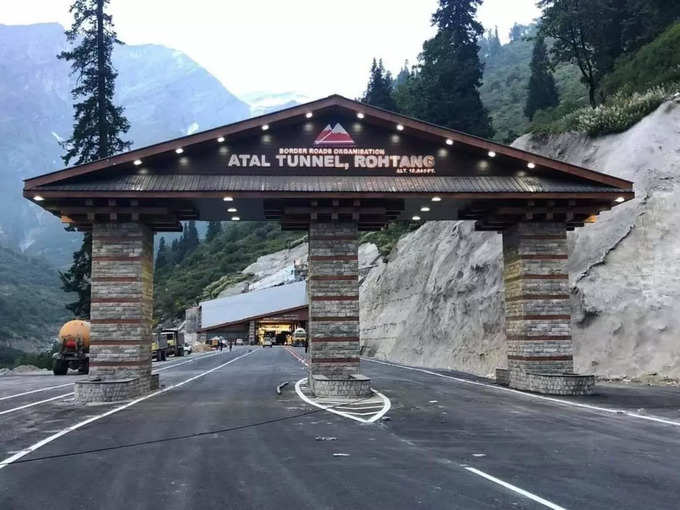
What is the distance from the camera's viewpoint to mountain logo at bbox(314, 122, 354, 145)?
21.6 m

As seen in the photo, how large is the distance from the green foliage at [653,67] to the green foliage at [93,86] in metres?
34.2

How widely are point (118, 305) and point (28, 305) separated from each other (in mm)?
142945

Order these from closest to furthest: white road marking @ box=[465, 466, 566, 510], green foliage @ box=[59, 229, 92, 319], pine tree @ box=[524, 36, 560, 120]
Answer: white road marking @ box=[465, 466, 566, 510] < green foliage @ box=[59, 229, 92, 319] < pine tree @ box=[524, 36, 560, 120]

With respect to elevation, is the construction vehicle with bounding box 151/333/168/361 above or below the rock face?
below

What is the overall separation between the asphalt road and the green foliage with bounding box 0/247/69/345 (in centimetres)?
11866

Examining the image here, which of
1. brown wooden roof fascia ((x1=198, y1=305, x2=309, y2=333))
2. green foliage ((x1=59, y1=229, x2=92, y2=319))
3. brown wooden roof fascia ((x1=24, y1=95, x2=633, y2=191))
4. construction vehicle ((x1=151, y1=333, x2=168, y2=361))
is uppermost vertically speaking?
brown wooden roof fascia ((x1=24, y1=95, x2=633, y2=191))

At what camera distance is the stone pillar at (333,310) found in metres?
20.8

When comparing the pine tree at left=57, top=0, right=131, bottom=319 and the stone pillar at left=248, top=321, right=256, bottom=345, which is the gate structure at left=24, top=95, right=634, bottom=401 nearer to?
the pine tree at left=57, top=0, right=131, bottom=319

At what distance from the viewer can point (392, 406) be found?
55.9ft

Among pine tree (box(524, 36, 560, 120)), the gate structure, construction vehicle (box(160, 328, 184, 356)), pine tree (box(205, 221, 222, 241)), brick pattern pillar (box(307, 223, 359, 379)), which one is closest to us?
the gate structure

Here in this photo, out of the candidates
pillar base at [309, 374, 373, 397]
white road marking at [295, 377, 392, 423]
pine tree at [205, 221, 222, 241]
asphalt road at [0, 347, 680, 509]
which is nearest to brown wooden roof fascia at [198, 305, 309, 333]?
pine tree at [205, 221, 222, 241]

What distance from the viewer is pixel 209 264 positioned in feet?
482

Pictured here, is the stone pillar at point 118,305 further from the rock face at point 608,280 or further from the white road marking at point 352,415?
the rock face at point 608,280

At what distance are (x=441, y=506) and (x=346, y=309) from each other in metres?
14.0
